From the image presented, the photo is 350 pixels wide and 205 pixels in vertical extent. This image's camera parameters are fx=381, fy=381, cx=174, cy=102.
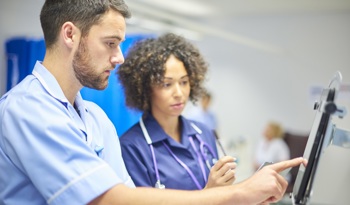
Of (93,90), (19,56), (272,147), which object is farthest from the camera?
(272,147)

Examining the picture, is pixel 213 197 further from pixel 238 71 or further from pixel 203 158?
pixel 238 71

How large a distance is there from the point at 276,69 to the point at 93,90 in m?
4.89

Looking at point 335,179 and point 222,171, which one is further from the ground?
point 222,171

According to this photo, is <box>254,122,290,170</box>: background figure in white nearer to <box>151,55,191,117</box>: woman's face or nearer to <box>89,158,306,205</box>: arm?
<box>151,55,191,117</box>: woman's face

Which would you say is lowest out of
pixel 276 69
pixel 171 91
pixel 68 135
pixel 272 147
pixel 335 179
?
pixel 335 179

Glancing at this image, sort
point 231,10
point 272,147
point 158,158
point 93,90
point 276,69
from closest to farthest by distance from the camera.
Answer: point 158,158 < point 93,90 < point 272,147 < point 231,10 < point 276,69

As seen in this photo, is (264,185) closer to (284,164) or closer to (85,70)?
(284,164)

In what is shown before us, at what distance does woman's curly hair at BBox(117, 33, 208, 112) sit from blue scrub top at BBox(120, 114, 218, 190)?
11cm

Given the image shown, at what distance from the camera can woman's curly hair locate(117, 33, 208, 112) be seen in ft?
5.11

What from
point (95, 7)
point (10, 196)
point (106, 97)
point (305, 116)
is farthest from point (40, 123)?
point (305, 116)

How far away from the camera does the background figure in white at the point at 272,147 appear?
5.35m

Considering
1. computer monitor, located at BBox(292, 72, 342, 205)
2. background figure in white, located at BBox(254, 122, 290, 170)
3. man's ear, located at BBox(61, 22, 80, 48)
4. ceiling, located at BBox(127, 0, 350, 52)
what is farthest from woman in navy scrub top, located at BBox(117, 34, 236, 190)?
background figure in white, located at BBox(254, 122, 290, 170)

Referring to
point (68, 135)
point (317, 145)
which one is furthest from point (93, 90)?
point (317, 145)

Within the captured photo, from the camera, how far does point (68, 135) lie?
0.88 metres
